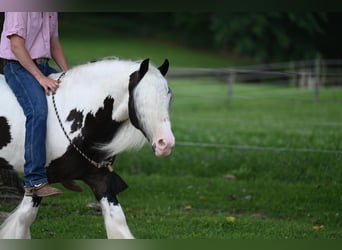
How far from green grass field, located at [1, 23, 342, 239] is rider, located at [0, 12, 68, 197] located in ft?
3.76

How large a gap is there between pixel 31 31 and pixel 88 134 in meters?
0.87

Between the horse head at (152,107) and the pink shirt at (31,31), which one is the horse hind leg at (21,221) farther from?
the pink shirt at (31,31)

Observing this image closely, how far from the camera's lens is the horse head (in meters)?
4.69

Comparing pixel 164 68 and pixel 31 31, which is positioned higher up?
pixel 31 31

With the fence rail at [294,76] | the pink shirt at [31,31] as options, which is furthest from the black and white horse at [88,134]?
the fence rail at [294,76]

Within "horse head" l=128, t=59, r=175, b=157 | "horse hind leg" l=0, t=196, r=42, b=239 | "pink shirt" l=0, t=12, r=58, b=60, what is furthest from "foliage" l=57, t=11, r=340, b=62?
"horse hind leg" l=0, t=196, r=42, b=239

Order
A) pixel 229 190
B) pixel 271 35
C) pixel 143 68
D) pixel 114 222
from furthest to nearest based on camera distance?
1. pixel 271 35
2. pixel 229 190
3. pixel 114 222
4. pixel 143 68

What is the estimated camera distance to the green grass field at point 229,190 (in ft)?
21.1

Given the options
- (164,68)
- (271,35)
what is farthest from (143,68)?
(271,35)

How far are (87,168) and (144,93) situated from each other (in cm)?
74

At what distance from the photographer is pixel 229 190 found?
27.5 feet

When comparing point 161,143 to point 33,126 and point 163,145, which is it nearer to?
point 163,145

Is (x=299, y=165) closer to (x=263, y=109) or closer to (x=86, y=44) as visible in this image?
(x=263, y=109)

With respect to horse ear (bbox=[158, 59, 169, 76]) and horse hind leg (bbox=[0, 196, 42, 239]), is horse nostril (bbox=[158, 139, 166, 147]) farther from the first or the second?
horse hind leg (bbox=[0, 196, 42, 239])
